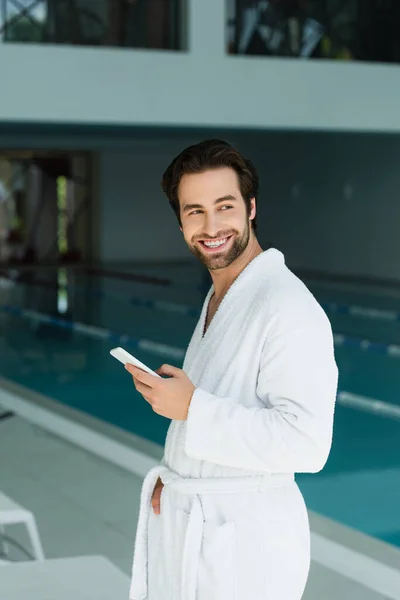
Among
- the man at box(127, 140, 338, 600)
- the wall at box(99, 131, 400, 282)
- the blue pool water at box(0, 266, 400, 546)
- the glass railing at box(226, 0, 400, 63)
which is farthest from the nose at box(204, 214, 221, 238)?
the wall at box(99, 131, 400, 282)

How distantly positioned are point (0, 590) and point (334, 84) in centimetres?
730

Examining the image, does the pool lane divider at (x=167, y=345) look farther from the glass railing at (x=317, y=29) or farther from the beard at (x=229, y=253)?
the beard at (x=229, y=253)

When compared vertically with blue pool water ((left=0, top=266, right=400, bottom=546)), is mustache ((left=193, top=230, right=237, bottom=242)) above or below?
above

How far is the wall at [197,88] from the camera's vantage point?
25.1 feet

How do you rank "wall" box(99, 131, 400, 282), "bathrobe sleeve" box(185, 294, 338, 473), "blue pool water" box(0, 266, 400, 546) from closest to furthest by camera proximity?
"bathrobe sleeve" box(185, 294, 338, 473) → "blue pool water" box(0, 266, 400, 546) → "wall" box(99, 131, 400, 282)

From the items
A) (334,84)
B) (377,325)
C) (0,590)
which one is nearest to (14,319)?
(377,325)

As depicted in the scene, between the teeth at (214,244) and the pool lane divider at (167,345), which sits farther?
the pool lane divider at (167,345)

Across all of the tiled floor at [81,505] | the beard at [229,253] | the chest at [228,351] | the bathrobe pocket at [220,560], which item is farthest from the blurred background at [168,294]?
the beard at [229,253]

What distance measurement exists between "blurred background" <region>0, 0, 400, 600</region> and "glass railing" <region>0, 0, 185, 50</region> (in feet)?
0.05

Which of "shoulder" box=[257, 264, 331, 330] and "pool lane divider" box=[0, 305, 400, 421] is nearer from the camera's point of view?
"shoulder" box=[257, 264, 331, 330]

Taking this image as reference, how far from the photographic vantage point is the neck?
67.7 inches

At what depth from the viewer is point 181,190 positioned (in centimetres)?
166

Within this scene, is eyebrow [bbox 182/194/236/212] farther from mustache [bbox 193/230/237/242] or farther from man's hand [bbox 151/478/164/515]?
man's hand [bbox 151/478/164/515]

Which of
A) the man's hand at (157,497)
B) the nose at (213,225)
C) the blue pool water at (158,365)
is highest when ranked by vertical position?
the nose at (213,225)
